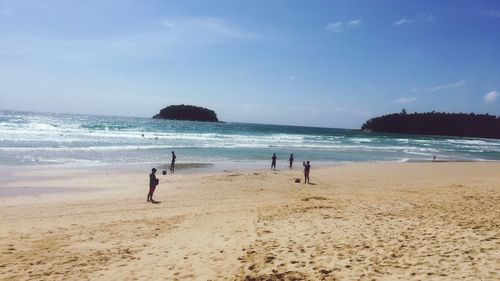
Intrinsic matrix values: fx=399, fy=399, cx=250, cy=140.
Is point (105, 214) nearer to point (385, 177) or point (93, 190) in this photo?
point (93, 190)

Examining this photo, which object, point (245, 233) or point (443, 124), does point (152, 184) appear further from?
point (443, 124)

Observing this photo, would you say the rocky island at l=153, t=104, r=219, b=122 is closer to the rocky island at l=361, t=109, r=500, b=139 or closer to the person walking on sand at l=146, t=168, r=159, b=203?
the rocky island at l=361, t=109, r=500, b=139

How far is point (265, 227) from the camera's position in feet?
33.3

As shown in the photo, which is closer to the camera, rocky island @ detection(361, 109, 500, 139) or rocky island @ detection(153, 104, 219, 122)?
rocky island @ detection(361, 109, 500, 139)

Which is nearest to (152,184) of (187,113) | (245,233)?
(245,233)

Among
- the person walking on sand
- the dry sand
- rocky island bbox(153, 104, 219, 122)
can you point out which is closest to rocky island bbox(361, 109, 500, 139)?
rocky island bbox(153, 104, 219, 122)

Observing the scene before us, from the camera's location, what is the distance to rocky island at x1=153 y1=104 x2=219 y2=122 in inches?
6826

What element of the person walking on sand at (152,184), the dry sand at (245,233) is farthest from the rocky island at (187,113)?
the person walking on sand at (152,184)

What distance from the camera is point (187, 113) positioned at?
173 metres

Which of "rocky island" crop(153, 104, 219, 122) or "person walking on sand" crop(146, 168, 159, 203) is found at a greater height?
"rocky island" crop(153, 104, 219, 122)

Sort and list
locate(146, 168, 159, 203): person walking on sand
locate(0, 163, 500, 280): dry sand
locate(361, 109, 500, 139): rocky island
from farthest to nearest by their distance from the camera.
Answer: locate(361, 109, 500, 139): rocky island < locate(146, 168, 159, 203): person walking on sand < locate(0, 163, 500, 280): dry sand

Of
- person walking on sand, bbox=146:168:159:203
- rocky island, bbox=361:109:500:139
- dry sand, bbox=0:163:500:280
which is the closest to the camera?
dry sand, bbox=0:163:500:280

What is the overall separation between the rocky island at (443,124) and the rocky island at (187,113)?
73771 mm

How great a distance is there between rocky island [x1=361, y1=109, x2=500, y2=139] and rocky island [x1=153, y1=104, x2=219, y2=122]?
2904 inches
